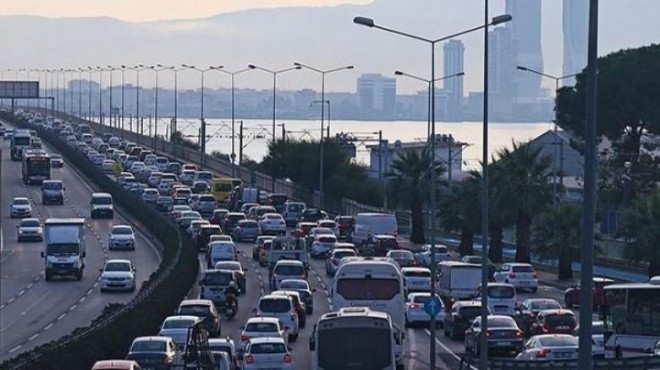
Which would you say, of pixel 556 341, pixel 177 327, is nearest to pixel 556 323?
pixel 556 341

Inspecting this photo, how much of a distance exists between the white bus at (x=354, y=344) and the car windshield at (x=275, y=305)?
539 inches

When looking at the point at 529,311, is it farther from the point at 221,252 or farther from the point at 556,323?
the point at 221,252

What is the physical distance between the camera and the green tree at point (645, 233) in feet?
188

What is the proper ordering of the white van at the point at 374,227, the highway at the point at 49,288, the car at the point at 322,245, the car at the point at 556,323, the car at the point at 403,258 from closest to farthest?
the car at the point at 556,323 → the highway at the point at 49,288 → the car at the point at 403,258 → the car at the point at 322,245 → the white van at the point at 374,227

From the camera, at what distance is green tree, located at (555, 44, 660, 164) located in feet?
277

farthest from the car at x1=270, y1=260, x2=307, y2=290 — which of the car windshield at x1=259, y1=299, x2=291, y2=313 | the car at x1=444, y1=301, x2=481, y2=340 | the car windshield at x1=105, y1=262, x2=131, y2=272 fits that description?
the car windshield at x1=259, y1=299, x2=291, y2=313

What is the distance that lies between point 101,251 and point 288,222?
16396 millimetres

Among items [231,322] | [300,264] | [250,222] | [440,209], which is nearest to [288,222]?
[250,222]

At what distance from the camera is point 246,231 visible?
8138 centimetres

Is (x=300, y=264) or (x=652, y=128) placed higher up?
(x=652, y=128)

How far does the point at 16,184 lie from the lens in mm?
109500

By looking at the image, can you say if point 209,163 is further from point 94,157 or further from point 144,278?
point 144,278

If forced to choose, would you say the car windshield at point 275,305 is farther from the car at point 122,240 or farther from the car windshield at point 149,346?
the car at point 122,240

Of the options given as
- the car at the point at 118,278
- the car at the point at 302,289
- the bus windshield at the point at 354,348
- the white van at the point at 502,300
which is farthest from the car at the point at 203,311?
the car at the point at 118,278
